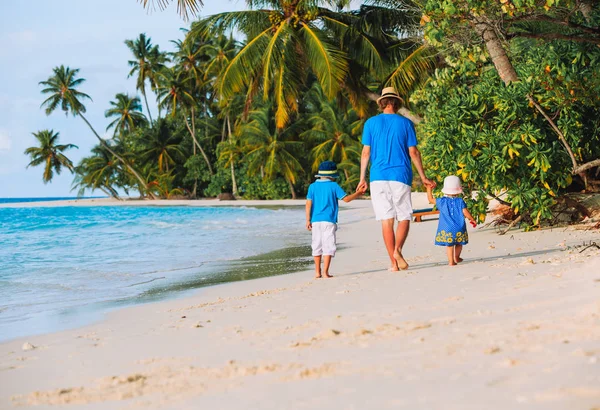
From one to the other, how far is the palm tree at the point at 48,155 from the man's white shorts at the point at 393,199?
49.8 m

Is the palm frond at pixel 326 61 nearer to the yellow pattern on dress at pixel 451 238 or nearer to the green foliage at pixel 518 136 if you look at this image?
the green foliage at pixel 518 136

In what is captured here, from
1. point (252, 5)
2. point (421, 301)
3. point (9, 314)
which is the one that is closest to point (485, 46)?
point (421, 301)

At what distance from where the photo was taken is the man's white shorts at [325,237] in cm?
612

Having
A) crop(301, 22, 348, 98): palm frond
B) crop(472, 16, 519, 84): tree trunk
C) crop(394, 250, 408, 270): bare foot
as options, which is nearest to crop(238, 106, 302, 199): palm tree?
crop(301, 22, 348, 98): palm frond

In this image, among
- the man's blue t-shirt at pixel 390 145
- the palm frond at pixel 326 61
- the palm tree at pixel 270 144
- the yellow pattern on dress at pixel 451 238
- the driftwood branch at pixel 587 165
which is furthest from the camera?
the palm tree at pixel 270 144

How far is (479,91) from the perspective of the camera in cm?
848

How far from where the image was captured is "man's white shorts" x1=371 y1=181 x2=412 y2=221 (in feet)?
18.8

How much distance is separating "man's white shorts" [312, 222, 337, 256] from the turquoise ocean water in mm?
1531

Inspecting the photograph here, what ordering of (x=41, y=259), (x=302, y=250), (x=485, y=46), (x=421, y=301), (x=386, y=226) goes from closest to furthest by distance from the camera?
(x=421, y=301) < (x=386, y=226) < (x=485, y=46) < (x=302, y=250) < (x=41, y=259)

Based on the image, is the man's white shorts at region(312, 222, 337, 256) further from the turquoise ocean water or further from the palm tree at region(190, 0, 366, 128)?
the palm tree at region(190, 0, 366, 128)

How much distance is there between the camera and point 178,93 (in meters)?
42.2

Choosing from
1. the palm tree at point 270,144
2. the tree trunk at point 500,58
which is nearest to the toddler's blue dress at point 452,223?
the tree trunk at point 500,58

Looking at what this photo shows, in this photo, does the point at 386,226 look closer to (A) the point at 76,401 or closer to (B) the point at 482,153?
(B) the point at 482,153

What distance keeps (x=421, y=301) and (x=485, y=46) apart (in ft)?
20.2
